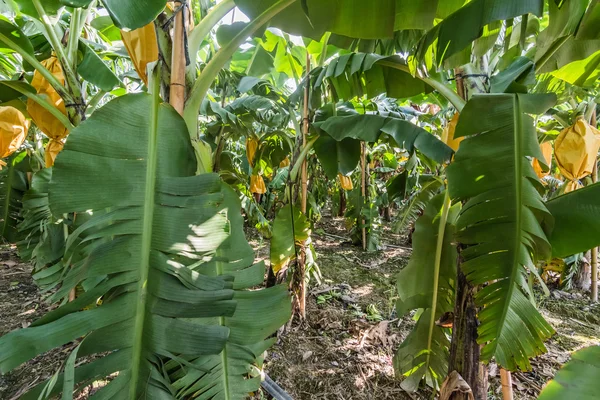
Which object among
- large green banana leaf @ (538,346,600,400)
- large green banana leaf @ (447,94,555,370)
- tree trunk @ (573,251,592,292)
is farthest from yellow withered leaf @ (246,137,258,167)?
tree trunk @ (573,251,592,292)

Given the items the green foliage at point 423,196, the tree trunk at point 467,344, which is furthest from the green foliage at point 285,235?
the tree trunk at point 467,344

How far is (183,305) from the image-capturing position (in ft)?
1.84

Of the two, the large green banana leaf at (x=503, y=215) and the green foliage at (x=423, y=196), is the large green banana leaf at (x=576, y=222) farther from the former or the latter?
the green foliage at (x=423, y=196)

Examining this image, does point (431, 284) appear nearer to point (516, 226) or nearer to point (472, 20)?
point (516, 226)

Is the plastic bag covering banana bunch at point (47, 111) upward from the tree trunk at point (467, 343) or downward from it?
upward

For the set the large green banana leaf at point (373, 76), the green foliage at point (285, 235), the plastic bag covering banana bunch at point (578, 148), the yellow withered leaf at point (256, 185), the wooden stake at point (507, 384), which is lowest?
the wooden stake at point (507, 384)

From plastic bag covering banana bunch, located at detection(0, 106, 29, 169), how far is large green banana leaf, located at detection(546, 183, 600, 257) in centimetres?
244

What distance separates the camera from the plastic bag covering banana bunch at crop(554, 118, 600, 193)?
1.25m

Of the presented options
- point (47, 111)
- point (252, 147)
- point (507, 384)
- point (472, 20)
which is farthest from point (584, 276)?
point (47, 111)

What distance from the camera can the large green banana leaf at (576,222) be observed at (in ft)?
2.75

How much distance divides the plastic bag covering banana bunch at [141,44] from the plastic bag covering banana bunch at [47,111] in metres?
0.65

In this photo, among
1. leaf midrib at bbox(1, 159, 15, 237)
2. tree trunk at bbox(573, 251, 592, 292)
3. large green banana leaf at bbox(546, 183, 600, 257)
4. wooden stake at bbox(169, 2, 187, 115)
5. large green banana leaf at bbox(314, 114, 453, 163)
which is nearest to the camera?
wooden stake at bbox(169, 2, 187, 115)

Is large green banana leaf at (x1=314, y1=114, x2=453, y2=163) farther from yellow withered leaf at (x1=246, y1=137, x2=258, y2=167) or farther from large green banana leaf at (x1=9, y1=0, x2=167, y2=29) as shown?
yellow withered leaf at (x1=246, y1=137, x2=258, y2=167)

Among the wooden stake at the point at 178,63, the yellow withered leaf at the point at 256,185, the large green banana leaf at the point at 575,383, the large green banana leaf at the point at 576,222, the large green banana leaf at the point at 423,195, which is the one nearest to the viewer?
the large green banana leaf at the point at 575,383
